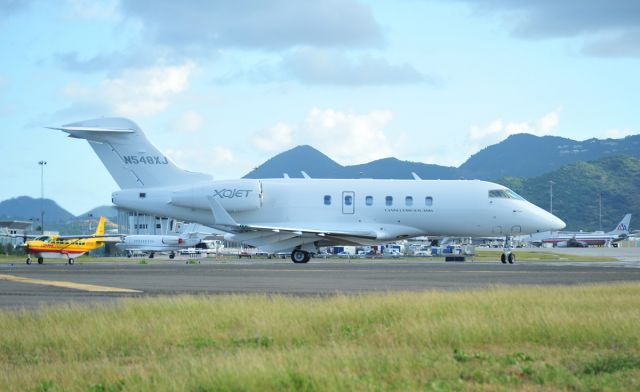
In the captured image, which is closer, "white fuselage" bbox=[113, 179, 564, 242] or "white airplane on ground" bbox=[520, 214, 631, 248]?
"white fuselage" bbox=[113, 179, 564, 242]

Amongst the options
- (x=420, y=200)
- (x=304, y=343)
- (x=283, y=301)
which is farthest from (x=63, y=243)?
(x=304, y=343)

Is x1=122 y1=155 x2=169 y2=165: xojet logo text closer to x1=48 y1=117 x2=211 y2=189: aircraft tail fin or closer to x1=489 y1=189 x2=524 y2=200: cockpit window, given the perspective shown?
x1=48 y1=117 x2=211 y2=189: aircraft tail fin

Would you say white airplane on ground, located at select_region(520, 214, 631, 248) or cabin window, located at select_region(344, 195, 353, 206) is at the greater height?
cabin window, located at select_region(344, 195, 353, 206)

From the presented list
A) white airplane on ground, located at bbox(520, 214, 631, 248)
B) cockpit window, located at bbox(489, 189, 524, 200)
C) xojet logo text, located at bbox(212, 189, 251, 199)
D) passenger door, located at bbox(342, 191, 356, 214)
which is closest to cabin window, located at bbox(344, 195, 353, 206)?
passenger door, located at bbox(342, 191, 356, 214)

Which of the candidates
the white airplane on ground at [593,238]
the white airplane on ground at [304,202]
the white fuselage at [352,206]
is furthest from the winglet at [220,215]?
the white airplane on ground at [593,238]

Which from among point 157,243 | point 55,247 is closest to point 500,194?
point 55,247

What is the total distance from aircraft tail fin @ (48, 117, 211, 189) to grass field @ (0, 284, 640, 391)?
28.1m

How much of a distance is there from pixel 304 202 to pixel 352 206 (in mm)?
2490

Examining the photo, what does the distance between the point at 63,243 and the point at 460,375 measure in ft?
191

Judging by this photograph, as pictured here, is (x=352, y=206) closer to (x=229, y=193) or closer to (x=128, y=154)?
(x=229, y=193)

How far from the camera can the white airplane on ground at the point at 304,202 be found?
4459 centimetres

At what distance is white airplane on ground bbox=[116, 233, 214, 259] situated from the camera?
9975cm

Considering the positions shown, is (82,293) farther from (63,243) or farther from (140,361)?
(63,243)

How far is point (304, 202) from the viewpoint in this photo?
45.1 metres
